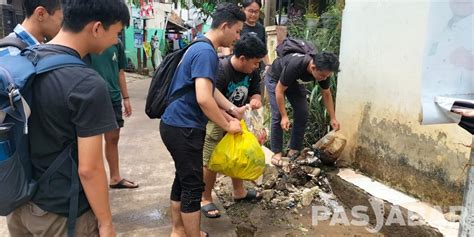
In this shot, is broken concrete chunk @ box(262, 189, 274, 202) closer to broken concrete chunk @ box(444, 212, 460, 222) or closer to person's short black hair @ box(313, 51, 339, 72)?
person's short black hair @ box(313, 51, 339, 72)

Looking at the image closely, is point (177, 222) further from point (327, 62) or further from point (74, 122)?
point (327, 62)

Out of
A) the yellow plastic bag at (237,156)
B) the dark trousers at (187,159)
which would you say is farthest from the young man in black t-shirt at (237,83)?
the dark trousers at (187,159)

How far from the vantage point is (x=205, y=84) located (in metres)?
2.31

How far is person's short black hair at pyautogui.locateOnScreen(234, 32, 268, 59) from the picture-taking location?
2836 mm

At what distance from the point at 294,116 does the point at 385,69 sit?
3.62ft

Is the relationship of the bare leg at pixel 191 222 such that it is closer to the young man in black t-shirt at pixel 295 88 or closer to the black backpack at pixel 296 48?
the young man in black t-shirt at pixel 295 88

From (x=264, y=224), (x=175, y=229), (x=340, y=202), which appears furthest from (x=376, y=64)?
(x=175, y=229)

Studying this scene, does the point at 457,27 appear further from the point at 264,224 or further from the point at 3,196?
the point at 264,224

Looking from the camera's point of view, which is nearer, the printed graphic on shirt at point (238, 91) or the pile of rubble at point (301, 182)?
the printed graphic on shirt at point (238, 91)

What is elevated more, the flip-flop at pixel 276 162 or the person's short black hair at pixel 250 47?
the person's short black hair at pixel 250 47

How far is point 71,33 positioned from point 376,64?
10.2ft

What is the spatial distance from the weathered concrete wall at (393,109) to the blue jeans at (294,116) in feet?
1.44

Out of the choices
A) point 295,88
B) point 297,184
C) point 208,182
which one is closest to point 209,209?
point 208,182

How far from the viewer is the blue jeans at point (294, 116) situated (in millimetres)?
4293
